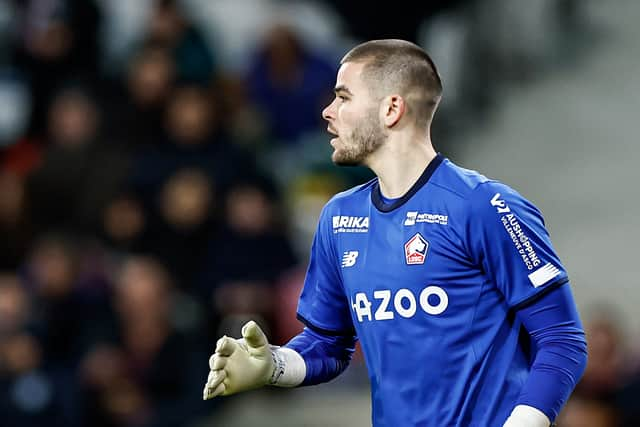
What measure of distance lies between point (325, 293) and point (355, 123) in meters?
0.61

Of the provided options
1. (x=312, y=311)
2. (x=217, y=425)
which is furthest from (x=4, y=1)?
(x=312, y=311)

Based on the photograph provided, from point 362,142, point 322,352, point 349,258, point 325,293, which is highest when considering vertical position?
point 362,142

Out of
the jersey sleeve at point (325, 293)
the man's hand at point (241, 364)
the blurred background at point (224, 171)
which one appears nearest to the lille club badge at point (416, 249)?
the jersey sleeve at point (325, 293)

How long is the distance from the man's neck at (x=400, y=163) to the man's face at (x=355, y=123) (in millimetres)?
38

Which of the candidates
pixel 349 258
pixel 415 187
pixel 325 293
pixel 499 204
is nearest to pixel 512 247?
pixel 499 204

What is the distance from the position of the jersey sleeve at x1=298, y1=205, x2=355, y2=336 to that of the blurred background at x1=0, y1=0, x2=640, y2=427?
3.51m

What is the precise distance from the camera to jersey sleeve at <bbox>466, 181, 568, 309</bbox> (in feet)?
11.9

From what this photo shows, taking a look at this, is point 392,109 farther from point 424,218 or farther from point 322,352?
point 322,352

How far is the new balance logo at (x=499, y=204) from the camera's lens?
3646mm

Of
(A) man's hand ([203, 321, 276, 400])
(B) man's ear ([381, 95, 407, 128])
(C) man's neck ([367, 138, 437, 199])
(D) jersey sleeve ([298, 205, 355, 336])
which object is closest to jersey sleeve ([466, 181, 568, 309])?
(C) man's neck ([367, 138, 437, 199])

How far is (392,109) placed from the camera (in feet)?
12.9

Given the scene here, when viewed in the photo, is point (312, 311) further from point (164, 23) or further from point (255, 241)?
point (164, 23)

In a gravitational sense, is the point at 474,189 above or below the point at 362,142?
below

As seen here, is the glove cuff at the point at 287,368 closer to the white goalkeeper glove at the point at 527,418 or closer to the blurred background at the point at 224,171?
the white goalkeeper glove at the point at 527,418
